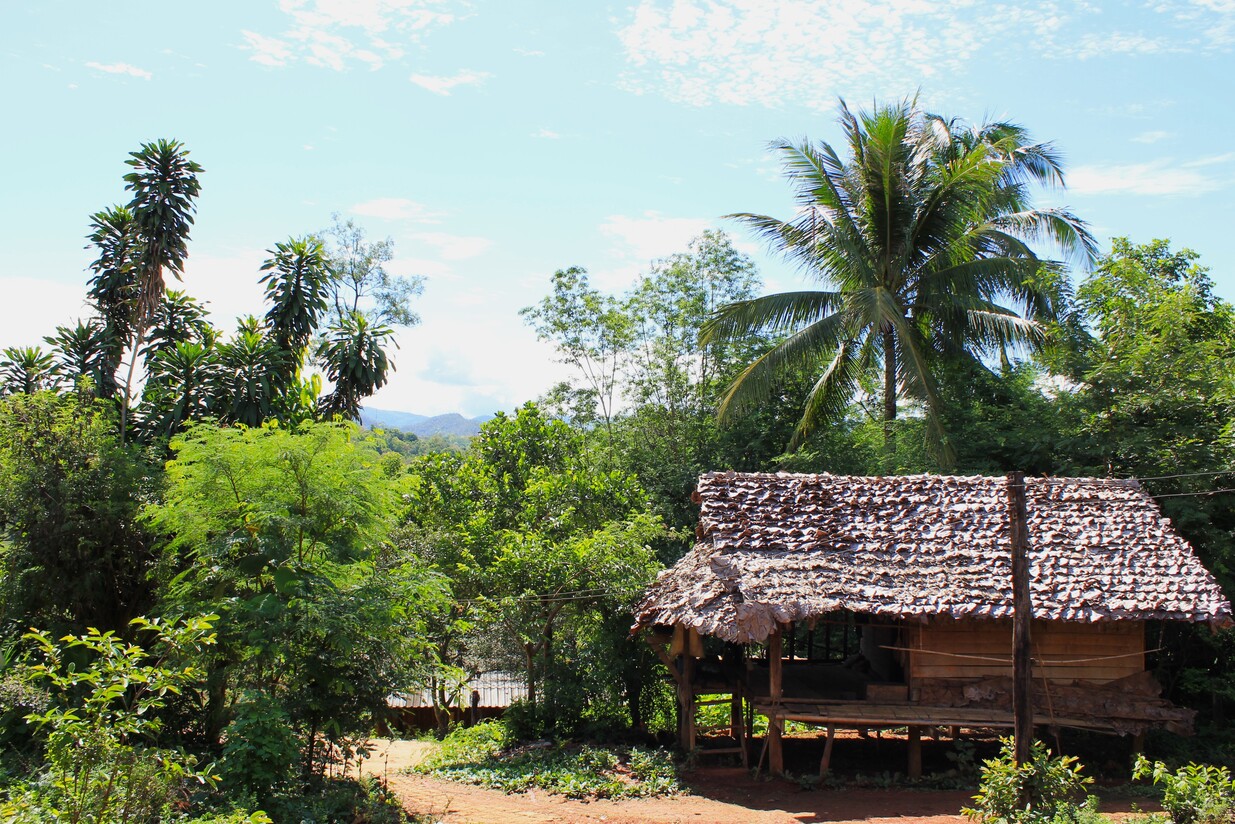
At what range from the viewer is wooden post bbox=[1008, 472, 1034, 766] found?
9.40 meters

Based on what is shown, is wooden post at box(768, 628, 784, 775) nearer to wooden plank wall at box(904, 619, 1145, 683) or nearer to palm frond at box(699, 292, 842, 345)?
wooden plank wall at box(904, 619, 1145, 683)

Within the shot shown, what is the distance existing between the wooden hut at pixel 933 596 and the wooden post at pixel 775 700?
0.07 feet

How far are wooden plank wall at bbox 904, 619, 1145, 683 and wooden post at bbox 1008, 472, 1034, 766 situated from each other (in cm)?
317

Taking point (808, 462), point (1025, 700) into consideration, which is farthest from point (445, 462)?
point (1025, 700)

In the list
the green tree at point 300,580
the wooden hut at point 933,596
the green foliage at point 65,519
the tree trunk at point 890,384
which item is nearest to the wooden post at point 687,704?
the wooden hut at point 933,596

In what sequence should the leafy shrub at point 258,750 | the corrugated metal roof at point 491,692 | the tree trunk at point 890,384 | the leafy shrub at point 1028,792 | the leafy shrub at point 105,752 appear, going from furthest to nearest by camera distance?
the corrugated metal roof at point 491,692 < the tree trunk at point 890,384 < the leafy shrub at point 258,750 < the leafy shrub at point 1028,792 < the leafy shrub at point 105,752

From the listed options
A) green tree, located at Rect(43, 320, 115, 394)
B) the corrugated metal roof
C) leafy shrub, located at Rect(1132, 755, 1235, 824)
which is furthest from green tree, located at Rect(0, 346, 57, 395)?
leafy shrub, located at Rect(1132, 755, 1235, 824)

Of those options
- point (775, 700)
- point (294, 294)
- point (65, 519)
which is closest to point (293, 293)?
point (294, 294)

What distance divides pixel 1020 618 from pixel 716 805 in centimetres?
467

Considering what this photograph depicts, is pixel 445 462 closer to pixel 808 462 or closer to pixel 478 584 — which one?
pixel 478 584

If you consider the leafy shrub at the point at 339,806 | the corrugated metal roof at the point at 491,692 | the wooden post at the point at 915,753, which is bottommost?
the corrugated metal roof at the point at 491,692

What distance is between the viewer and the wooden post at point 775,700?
1252 cm

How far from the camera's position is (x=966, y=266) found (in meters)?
17.5

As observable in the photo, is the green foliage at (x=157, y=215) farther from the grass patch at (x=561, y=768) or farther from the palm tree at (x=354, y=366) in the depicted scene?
the grass patch at (x=561, y=768)
